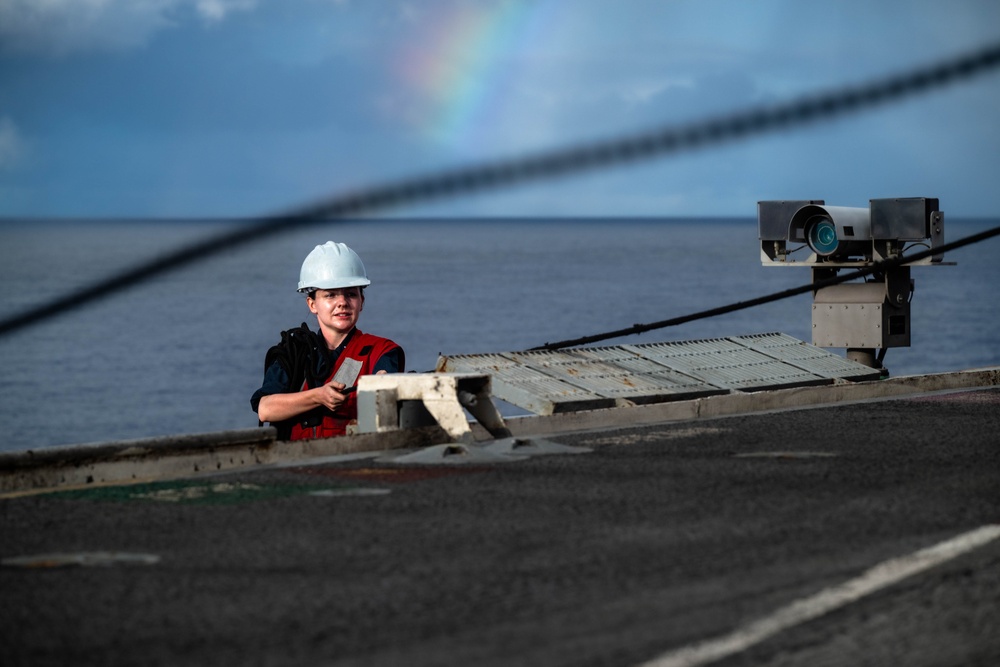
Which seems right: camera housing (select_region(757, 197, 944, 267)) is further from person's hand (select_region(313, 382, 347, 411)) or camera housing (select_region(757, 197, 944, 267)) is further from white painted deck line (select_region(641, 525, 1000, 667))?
white painted deck line (select_region(641, 525, 1000, 667))

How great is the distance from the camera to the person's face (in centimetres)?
1084

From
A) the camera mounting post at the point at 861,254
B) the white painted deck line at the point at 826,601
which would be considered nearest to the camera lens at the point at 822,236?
the camera mounting post at the point at 861,254

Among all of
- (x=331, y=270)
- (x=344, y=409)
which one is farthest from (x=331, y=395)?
(x=331, y=270)

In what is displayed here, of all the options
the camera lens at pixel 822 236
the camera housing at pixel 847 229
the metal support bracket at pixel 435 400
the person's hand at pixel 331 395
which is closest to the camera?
the metal support bracket at pixel 435 400

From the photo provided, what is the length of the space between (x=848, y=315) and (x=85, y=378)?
193 feet

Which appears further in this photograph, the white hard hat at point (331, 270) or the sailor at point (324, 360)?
the white hard hat at point (331, 270)

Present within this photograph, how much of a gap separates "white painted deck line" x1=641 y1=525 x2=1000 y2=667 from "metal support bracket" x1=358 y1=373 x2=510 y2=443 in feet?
12.6

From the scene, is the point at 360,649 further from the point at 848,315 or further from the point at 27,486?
the point at 848,315

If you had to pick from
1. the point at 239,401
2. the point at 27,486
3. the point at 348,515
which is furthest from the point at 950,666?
the point at 239,401

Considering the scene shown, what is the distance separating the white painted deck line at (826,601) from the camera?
4.75 meters

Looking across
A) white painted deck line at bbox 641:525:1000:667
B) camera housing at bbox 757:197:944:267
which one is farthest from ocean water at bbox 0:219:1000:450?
camera housing at bbox 757:197:944:267

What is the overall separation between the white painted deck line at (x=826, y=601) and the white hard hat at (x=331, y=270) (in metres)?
5.33

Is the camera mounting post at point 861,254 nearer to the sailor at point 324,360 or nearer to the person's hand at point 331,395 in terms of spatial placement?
the sailor at point 324,360

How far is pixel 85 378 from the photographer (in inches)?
2776
